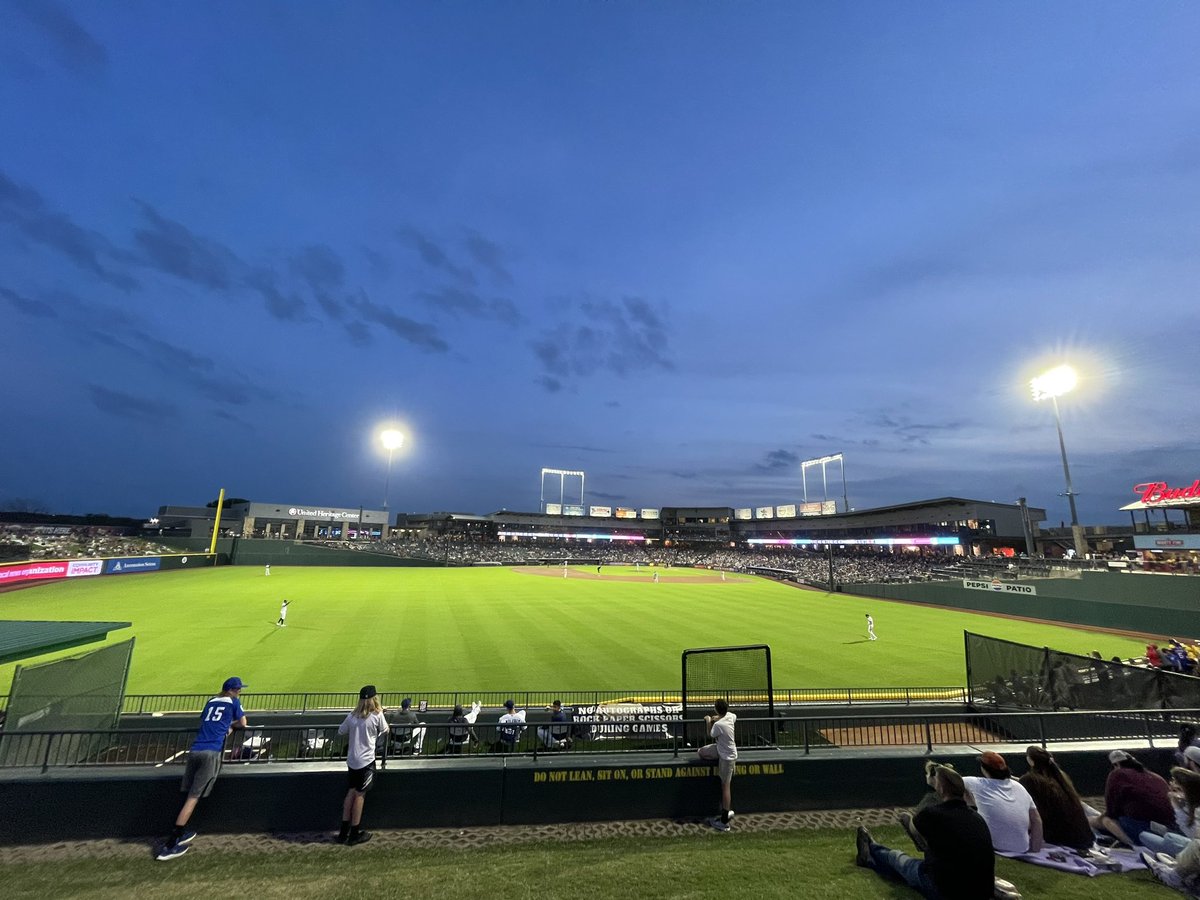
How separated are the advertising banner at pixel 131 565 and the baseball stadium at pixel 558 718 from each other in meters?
3.32

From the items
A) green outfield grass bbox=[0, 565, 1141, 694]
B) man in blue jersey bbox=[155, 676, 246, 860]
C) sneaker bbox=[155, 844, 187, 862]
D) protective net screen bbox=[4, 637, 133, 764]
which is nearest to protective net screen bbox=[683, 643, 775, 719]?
man in blue jersey bbox=[155, 676, 246, 860]

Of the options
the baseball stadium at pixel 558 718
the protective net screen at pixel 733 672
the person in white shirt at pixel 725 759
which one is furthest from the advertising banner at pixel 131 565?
the person in white shirt at pixel 725 759

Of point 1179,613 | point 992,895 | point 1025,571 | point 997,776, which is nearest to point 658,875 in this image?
point 992,895

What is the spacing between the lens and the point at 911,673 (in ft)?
61.7

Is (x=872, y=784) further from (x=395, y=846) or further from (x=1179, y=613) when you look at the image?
(x=1179, y=613)

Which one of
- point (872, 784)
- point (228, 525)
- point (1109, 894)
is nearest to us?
point (1109, 894)

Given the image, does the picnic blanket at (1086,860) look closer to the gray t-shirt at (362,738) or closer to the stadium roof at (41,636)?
the gray t-shirt at (362,738)

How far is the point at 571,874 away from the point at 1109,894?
197 inches

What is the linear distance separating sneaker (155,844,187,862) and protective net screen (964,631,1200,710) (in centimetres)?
1321

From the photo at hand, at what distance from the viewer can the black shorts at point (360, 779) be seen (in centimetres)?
585

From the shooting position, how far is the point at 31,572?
37.5 metres

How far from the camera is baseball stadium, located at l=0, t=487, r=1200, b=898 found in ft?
18.2

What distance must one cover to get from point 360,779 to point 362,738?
0.42 meters

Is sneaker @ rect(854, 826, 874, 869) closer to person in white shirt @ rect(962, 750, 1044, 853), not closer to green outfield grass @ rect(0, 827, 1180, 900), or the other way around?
green outfield grass @ rect(0, 827, 1180, 900)
